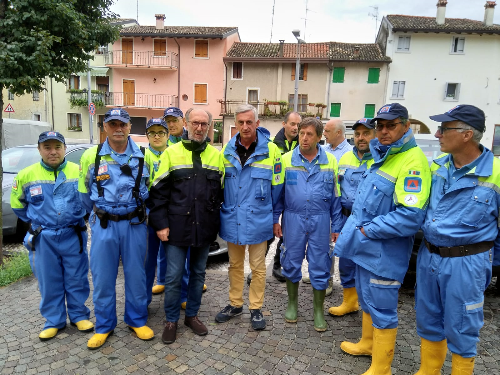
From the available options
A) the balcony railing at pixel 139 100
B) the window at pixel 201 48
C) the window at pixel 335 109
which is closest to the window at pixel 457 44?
the window at pixel 335 109

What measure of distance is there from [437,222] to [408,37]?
95.6ft

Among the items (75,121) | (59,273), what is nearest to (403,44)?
(75,121)

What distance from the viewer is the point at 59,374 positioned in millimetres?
2859

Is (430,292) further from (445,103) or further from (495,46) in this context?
(495,46)

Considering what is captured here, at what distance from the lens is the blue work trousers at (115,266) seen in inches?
125

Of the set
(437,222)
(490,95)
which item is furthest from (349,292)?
(490,95)

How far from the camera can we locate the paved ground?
2986mm

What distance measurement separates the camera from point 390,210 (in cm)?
273

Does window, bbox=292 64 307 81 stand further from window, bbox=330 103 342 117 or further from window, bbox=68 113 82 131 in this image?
window, bbox=68 113 82 131

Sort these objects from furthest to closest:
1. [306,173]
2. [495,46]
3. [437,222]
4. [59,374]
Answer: [495,46] < [306,173] < [59,374] < [437,222]

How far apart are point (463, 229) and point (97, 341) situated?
3170 mm

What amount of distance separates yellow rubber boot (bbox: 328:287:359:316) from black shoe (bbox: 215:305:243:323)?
41.0 inches

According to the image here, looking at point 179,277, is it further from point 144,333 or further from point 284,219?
point 284,219

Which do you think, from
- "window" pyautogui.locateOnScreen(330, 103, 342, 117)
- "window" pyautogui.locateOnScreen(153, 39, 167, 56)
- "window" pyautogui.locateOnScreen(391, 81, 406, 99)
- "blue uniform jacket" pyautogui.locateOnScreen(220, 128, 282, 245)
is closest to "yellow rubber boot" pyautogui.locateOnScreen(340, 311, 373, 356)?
"blue uniform jacket" pyautogui.locateOnScreen(220, 128, 282, 245)
